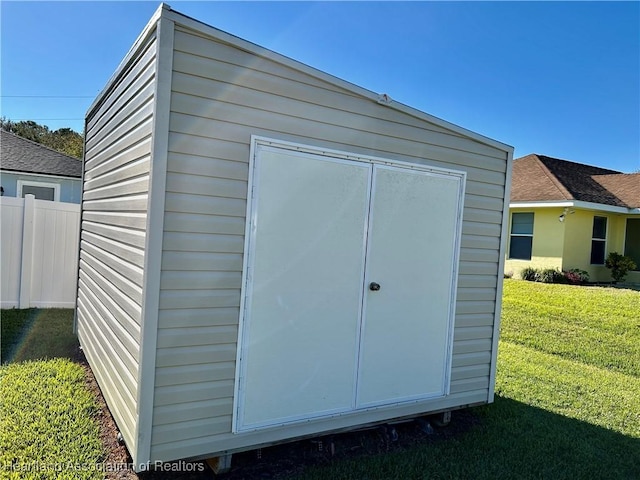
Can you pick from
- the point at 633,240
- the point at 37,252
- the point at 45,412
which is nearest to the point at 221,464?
the point at 45,412

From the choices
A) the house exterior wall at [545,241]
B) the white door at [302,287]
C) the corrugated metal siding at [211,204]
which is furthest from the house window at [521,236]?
the corrugated metal siding at [211,204]

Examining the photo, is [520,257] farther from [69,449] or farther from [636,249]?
[69,449]

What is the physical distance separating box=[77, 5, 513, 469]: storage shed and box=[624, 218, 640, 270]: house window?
1274 cm

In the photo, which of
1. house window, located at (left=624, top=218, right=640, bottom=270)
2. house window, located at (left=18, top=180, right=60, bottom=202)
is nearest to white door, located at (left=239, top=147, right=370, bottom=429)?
house window, located at (left=18, top=180, right=60, bottom=202)

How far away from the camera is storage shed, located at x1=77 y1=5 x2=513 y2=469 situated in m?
2.36

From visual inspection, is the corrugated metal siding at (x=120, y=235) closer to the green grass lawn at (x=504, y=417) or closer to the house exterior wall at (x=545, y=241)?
the green grass lawn at (x=504, y=417)

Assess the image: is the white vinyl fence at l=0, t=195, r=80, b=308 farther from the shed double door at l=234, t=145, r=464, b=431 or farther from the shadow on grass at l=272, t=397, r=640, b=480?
the shadow on grass at l=272, t=397, r=640, b=480

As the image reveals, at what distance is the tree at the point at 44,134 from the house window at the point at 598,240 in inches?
1167

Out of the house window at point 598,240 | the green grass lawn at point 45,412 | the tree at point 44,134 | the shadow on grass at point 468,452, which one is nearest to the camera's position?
the green grass lawn at point 45,412

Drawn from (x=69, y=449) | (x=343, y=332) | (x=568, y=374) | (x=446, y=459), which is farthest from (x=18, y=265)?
(x=568, y=374)

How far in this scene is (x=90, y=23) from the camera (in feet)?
26.3

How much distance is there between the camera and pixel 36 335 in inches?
202

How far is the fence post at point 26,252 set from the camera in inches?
243

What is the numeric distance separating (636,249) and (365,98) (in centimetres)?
1446
